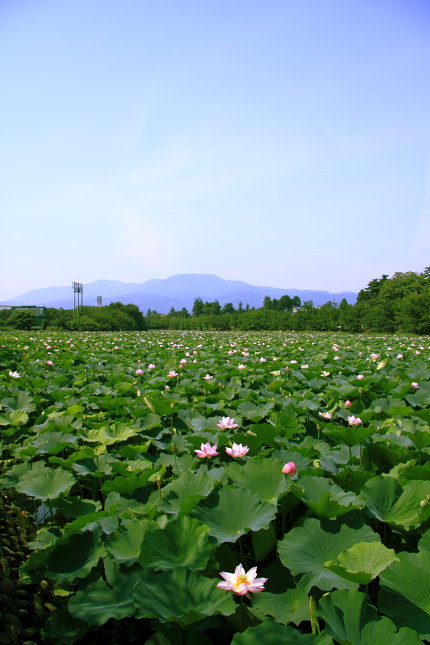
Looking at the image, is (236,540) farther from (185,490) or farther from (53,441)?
(53,441)

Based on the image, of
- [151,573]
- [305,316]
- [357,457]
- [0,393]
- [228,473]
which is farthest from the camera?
[305,316]

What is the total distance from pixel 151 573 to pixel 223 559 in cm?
29

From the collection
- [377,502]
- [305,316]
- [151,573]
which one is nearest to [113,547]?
[151,573]

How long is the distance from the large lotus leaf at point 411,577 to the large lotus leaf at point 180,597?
430 millimetres

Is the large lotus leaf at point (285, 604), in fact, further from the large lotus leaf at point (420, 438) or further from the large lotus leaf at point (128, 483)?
the large lotus leaf at point (420, 438)

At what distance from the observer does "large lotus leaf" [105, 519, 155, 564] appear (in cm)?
128

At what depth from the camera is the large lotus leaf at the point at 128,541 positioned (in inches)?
50.3

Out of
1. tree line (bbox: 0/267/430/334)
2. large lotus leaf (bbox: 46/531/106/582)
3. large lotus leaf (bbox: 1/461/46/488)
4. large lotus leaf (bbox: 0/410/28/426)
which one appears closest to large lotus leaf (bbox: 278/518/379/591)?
large lotus leaf (bbox: 46/531/106/582)

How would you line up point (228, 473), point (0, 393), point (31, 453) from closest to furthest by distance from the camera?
point (228, 473)
point (31, 453)
point (0, 393)

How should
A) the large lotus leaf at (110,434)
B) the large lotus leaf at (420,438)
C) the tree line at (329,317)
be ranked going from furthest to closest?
the tree line at (329,317) < the large lotus leaf at (110,434) < the large lotus leaf at (420,438)

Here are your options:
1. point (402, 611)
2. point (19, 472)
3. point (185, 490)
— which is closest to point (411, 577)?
point (402, 611)

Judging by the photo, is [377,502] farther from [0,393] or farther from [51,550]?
[0,393]

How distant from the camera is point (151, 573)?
115 centimetres

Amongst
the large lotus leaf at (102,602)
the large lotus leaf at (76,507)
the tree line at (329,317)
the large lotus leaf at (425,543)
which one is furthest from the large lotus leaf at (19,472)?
the tree line at (329,317)
